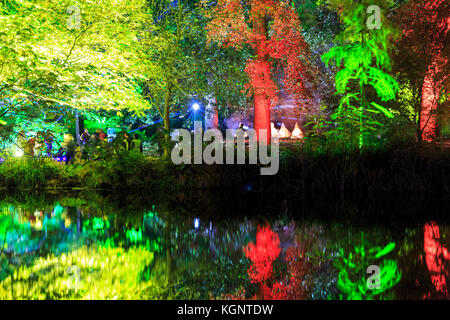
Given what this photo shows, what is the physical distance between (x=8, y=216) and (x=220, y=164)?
611 centimetres

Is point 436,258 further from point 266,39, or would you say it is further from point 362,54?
point 266,39

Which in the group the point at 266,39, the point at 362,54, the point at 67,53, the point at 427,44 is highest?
the point at 266,39

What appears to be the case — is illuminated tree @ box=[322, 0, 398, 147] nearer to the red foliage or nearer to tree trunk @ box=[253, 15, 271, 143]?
tree trunk @ box=[253, 15, 271, 143]

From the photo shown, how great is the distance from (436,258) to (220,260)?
218 centimetres

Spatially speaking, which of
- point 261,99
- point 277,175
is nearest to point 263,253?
point 277,175

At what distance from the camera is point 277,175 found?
12727 mm

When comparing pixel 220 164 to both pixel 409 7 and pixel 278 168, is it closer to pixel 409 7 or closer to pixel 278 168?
pixel 278 168

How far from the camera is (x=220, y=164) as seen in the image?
13.3 meters

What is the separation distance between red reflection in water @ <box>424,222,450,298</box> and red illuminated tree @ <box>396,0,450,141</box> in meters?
9.41

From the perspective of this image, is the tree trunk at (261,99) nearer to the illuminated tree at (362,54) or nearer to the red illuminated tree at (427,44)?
the illuminated tree at (362,54)

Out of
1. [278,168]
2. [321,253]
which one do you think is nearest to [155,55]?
[278,168]

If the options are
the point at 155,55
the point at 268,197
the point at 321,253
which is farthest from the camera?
the point at 155,55

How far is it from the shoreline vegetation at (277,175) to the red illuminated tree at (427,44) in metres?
3.54

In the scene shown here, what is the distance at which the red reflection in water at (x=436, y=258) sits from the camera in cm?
388
